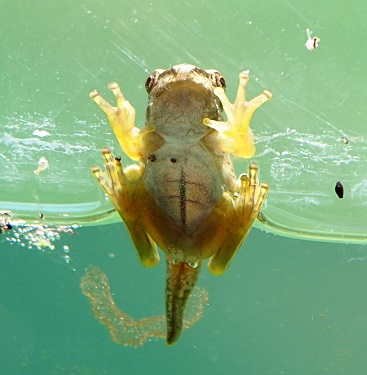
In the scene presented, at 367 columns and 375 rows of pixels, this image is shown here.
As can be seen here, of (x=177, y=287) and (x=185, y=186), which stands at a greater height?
(x=185, y=186)

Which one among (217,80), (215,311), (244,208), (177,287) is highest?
(215,311)

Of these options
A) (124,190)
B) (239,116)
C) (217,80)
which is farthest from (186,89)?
(124,190)

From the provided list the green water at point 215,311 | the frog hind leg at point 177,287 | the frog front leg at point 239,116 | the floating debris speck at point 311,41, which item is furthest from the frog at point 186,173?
the green water at point 215,311

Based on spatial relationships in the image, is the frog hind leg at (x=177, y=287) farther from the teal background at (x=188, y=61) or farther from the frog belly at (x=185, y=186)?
the teal background at (x=188, y=61)

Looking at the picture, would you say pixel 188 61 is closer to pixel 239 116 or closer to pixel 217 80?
pixel 217 80

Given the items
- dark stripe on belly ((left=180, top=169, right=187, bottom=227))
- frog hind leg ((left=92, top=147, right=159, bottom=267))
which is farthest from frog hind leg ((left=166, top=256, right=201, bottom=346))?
dark stripe on belly ((left=180, top=169, right=187, bottom=227))

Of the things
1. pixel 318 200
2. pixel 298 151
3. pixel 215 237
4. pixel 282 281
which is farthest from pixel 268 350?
pixel 215 237

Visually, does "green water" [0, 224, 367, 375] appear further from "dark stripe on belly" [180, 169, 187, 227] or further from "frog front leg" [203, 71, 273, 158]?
"frog front leg" [203, 71, 273, 158]
